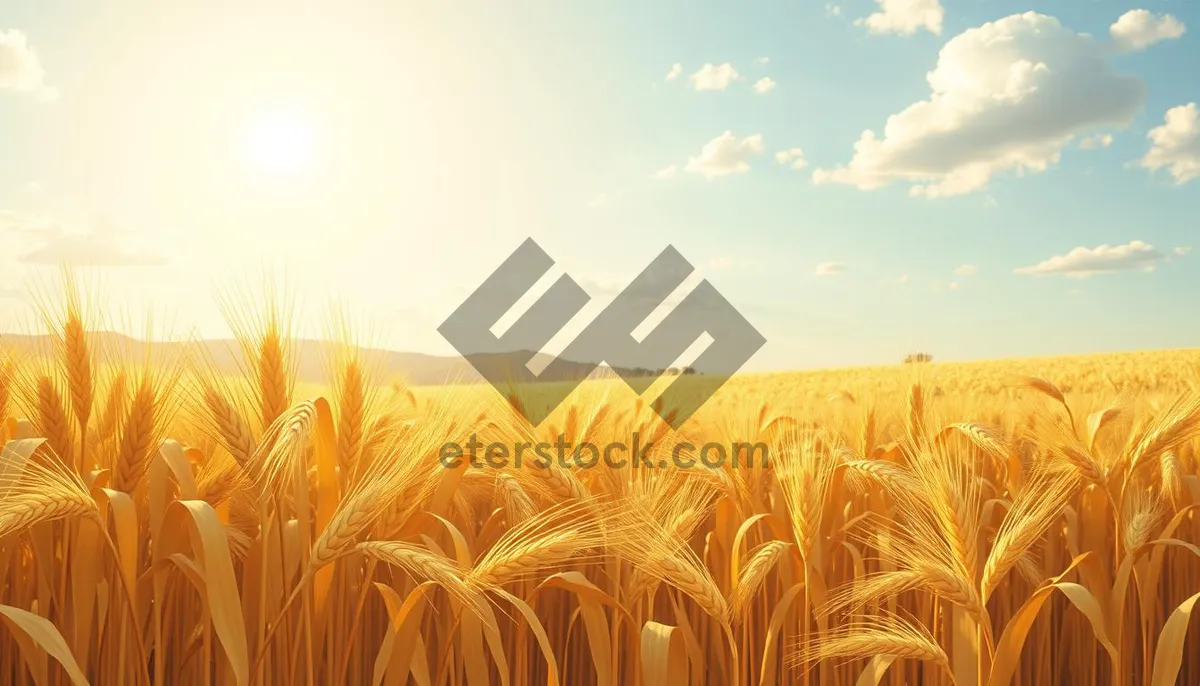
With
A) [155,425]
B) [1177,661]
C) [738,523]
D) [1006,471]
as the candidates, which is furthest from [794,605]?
[155,425]

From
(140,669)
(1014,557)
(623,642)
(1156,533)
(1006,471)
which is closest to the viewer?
(140,669)

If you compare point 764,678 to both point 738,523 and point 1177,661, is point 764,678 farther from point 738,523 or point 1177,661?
point 1177,661

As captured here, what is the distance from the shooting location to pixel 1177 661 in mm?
1805

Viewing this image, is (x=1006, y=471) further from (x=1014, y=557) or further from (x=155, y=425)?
(x=155, y=425)

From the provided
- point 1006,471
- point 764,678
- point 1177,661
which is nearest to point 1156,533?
point 1006,471

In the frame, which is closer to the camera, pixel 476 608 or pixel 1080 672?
pixel 476 608

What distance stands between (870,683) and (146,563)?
77.9 inches

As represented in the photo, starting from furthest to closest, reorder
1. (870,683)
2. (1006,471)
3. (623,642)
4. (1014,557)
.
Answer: (1006,471) → (623,642) → (870,683) → (1014,557)

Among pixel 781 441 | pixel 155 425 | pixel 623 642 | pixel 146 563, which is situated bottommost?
pixel 623 642

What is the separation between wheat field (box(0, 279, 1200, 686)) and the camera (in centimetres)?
145

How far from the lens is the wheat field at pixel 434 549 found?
57.2 inches

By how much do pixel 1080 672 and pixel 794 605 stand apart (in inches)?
59.5

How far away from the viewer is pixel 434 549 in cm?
187

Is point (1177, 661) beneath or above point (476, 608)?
beneath
